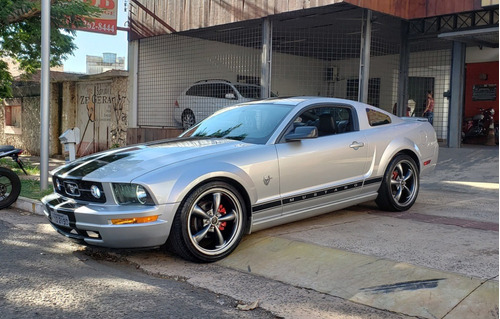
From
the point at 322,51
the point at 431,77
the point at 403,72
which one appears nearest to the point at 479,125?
the point at 431,77

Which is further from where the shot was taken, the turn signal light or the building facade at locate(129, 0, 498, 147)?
the building facade at locate(129, 0, 498, 147)

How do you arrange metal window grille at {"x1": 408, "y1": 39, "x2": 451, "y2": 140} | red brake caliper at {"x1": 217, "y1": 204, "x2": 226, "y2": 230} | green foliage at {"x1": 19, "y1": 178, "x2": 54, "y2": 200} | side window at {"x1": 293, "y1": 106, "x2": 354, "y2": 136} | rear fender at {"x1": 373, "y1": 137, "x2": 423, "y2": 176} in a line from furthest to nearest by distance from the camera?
metal window grille at {"x1": 408, "y1": 39, "x2": 451, "y2": 140} → green foliage at {"x1": 19, "y1": 178, "x2": 54, "y2": 200} → rear fender at {"x1": 373, "y1": 137, "x2": 423, "y2": 176} → side window at {"x1": 293, "y1": 106, "x2": 354, "y2": 136} → red brake caliper at {"x1": 217, "y1": 204, "x2": 226, "y2": 230}

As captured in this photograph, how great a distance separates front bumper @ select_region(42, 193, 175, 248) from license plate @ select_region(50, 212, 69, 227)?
0.26 feet

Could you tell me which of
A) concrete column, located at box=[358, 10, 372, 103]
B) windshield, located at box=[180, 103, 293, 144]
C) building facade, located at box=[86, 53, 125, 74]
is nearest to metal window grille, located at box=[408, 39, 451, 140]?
concrete column, located at box=[358, 10, 372, 103]

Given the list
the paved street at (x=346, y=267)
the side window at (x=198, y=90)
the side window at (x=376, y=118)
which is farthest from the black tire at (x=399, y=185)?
the side window at (x=198, y=90)

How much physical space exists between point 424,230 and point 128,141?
12.4 metres

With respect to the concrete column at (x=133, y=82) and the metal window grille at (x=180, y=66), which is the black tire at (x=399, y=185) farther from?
the concrete column at (x=133, y=82)

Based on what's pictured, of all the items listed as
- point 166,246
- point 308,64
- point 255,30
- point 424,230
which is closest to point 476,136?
point 308,64

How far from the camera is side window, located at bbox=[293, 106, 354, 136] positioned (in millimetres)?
5711

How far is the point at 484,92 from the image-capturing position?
50.6 feet

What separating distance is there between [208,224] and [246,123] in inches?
60.9

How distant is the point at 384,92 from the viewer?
51.8ft

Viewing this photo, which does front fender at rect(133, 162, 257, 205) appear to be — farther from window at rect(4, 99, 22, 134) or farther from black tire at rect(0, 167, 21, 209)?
window at rect(4, 99, 22, 134)

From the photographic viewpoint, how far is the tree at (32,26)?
10.3 metres
